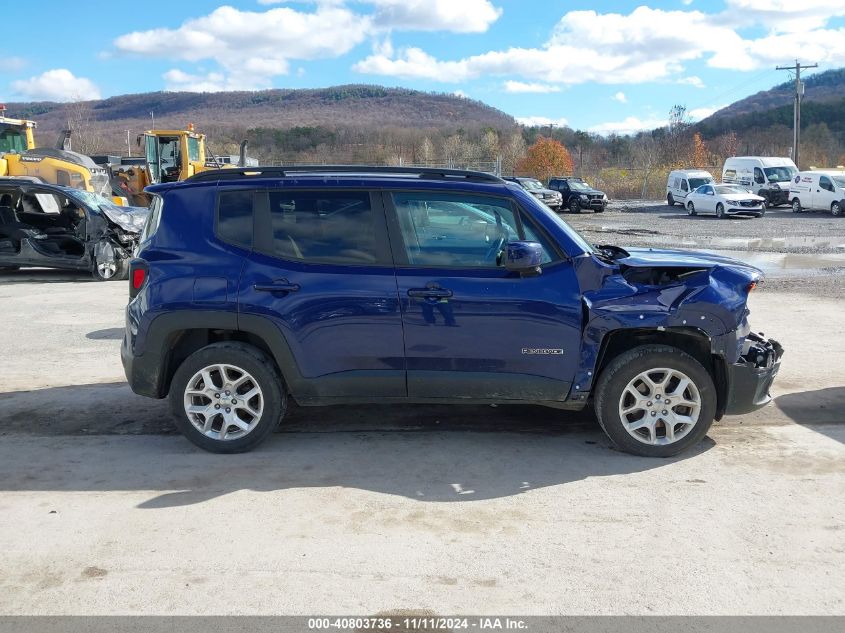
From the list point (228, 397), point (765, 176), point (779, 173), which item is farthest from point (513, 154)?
point (228, 397)

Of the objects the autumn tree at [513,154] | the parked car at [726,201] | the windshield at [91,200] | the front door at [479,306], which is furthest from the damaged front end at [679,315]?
the autumn tree at [513,154]

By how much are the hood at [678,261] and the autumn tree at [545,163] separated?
2166 inches

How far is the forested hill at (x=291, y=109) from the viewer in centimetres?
12012

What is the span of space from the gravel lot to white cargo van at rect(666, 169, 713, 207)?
34.2 metres

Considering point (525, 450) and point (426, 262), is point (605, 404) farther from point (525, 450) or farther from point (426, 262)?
point (426, 262)

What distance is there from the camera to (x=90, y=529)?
4191 mm

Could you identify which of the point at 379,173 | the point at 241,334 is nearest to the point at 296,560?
the point at 241,334

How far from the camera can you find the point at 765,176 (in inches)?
1506

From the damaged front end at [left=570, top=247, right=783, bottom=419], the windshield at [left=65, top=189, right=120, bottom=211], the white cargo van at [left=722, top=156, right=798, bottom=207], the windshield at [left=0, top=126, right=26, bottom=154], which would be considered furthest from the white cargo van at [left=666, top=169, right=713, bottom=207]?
the damaged front end at [left=570, top=247, right=783, bottom=419]

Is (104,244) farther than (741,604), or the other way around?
(104,244)

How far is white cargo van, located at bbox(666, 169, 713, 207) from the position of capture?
128 ft

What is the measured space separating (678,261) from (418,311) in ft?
5.94

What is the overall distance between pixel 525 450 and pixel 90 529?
2.75 metres

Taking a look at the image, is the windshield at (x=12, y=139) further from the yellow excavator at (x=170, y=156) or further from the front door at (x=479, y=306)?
the front door at (x=479, y=306)
